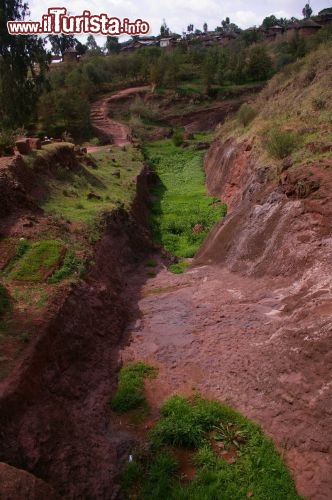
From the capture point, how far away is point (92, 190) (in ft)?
59.4

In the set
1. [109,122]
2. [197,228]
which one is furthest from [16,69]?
[197,228]

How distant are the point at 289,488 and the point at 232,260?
7.30 metres

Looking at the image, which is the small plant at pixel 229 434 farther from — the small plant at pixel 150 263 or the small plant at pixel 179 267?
the small plant at pixel 150 263

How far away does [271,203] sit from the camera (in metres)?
13.0

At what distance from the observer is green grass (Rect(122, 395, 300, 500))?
6.57 m

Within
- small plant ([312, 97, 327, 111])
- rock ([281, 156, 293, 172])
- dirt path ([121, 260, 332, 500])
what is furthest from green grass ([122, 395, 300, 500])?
small plant ([312, 97, 327, 111])

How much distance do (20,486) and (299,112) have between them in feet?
59.9

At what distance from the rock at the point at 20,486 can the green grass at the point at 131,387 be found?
303 centimetres

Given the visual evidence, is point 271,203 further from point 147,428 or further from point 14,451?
point 14,451

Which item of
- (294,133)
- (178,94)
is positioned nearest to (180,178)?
(294,133)

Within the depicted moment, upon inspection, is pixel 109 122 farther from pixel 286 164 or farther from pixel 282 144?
pixel 286 164

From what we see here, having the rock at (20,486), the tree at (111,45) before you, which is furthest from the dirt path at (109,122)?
the tree at (111,45)

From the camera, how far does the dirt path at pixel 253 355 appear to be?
23.3 feet

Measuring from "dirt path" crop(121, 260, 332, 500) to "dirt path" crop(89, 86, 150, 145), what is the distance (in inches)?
843
